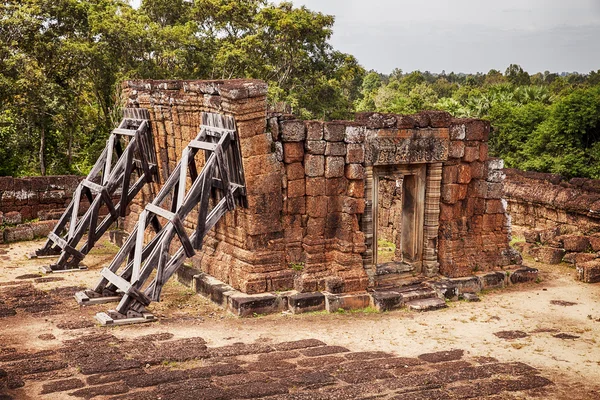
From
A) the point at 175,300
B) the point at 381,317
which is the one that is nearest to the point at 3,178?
the point at 175,300

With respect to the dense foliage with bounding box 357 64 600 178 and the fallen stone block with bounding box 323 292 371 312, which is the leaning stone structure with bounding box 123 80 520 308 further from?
the dense foliage with bounding box 357 64 600 178

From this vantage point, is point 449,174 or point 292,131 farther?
point 449,174

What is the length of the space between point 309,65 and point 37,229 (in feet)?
59.4

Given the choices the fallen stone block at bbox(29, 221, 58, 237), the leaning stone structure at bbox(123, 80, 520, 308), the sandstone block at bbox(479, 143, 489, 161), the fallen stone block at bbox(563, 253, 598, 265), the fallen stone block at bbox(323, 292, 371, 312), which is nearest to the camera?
the fallen stone block at bbox(323, 292, 371, 312)

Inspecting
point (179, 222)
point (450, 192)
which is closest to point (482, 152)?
point (450, 192)

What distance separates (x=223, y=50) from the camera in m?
27.3

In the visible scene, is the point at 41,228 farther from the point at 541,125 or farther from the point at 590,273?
the point at 541,125

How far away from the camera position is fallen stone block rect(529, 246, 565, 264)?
→ 51.1ft

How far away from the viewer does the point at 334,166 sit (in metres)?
12.0

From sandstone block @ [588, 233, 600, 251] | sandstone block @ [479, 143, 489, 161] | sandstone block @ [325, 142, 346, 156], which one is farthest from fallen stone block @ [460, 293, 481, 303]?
sandstone block @ [588, 233, 600, 251]

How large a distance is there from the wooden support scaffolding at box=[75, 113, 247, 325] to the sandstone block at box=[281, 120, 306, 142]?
2.77ft

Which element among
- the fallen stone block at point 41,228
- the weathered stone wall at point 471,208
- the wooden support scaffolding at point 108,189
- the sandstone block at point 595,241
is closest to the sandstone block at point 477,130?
the weathered stone wall at point 471,208

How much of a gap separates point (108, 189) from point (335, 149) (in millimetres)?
5363

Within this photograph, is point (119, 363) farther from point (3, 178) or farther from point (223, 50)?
point (223, 50)
